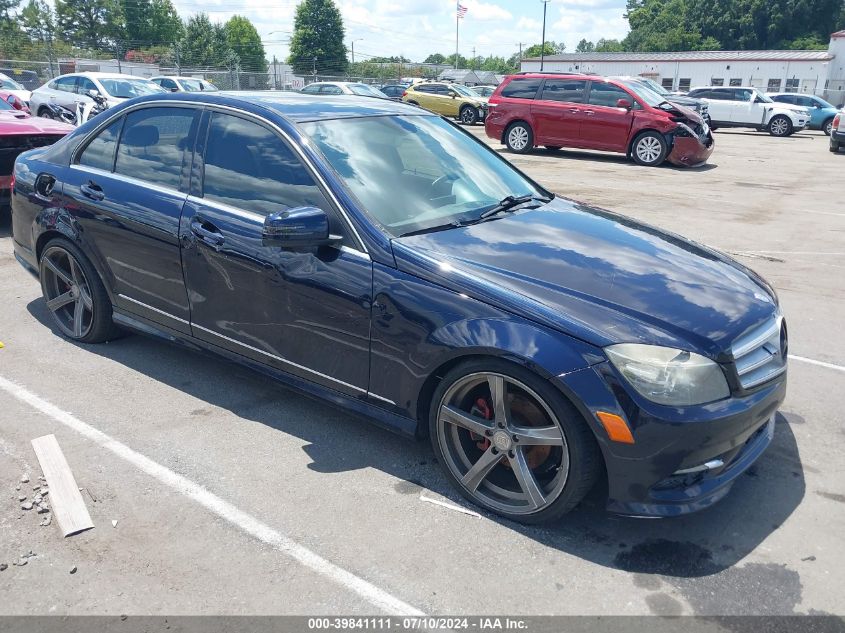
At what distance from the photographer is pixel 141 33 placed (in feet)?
318

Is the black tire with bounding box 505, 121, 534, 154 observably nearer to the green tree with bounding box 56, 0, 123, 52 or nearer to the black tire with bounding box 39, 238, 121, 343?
the black tire with bounding box 39, 238, 121, 343

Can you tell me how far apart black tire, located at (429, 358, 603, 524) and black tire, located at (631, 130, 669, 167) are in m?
14.1

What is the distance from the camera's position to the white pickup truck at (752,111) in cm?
2700

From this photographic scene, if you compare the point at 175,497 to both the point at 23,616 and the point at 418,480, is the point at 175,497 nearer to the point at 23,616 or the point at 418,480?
the point at 23,616

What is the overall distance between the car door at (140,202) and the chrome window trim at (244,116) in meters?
0.03

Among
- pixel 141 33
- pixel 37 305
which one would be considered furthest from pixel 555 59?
pixel 37 305

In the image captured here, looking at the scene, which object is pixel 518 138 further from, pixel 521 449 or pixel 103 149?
pixel 521 449

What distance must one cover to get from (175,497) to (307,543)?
2.42ft

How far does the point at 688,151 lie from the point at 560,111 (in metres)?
3.04

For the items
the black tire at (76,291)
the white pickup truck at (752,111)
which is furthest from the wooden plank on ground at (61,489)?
the white pickup truck at (752,111)

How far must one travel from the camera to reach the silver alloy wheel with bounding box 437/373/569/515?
3012 millimetres

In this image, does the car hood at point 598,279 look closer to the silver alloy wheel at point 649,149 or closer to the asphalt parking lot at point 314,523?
the asphalt parking lot at point 314,523

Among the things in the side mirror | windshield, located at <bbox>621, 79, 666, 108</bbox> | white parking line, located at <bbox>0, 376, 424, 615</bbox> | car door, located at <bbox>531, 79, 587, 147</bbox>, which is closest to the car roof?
the side mirror

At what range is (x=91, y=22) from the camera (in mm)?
93812
